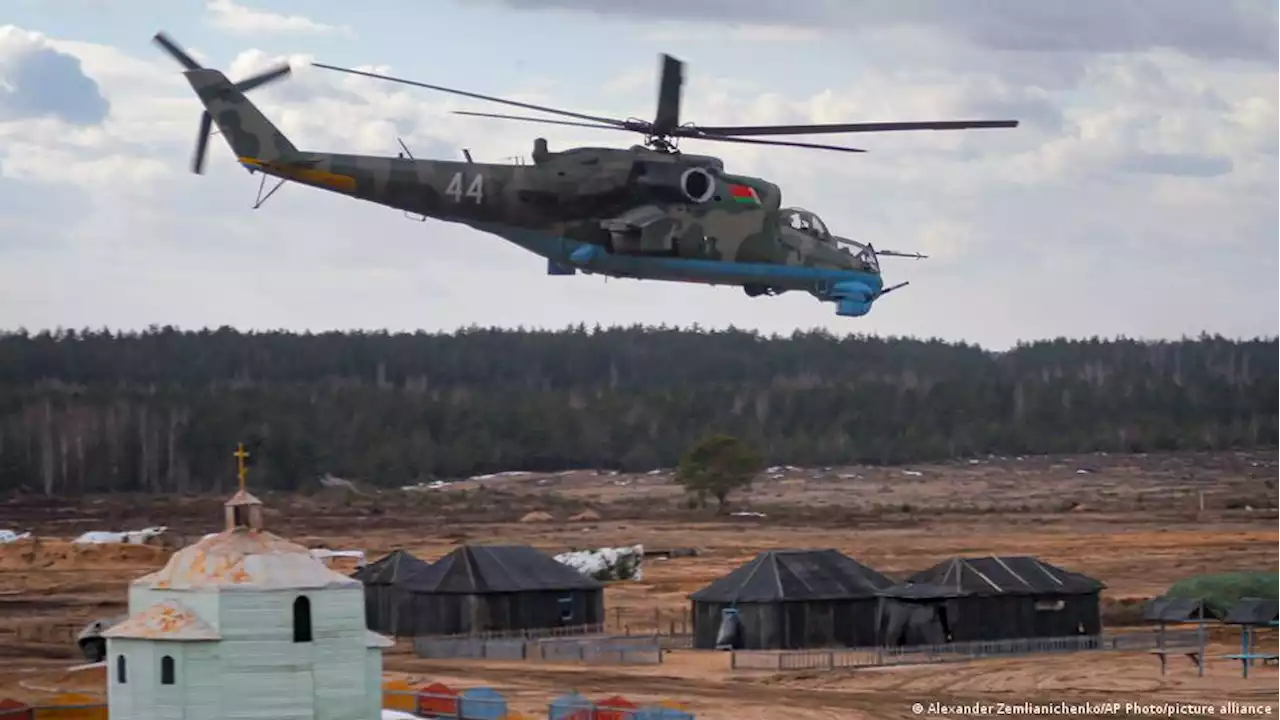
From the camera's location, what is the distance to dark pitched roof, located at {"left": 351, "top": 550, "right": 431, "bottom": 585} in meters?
56.9

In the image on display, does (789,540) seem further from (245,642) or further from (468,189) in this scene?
(245,642)

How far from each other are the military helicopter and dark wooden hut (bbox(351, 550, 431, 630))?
15869mm

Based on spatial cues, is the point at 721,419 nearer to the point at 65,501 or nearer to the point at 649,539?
the point at 65,501

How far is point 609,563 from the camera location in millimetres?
71812

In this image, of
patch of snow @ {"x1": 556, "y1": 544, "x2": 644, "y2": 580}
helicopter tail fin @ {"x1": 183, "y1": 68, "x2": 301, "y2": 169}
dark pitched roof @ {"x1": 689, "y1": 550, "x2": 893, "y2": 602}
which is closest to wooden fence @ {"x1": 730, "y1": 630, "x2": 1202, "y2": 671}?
dark pitched roof @ {"x1": 689, "y1": 550, "x2": 893, "y2": 602}

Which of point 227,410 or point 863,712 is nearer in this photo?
point 863,712

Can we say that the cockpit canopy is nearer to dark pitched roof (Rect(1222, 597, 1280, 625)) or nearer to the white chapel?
dark pitched roof (Rect(1222, 597, 1280, 625))

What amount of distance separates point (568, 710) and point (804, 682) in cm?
1060

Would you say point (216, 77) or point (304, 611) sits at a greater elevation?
point (216, 77)

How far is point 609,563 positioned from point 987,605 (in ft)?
72.1

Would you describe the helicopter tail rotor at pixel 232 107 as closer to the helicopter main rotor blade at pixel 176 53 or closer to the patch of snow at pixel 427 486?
the helicopter main rotor blade at pixel 176 53

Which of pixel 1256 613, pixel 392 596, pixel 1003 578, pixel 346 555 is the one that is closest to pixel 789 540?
pixel 346 555

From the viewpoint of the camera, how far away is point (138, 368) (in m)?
182

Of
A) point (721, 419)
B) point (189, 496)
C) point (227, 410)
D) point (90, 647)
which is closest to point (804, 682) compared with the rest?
point (90, 647)
